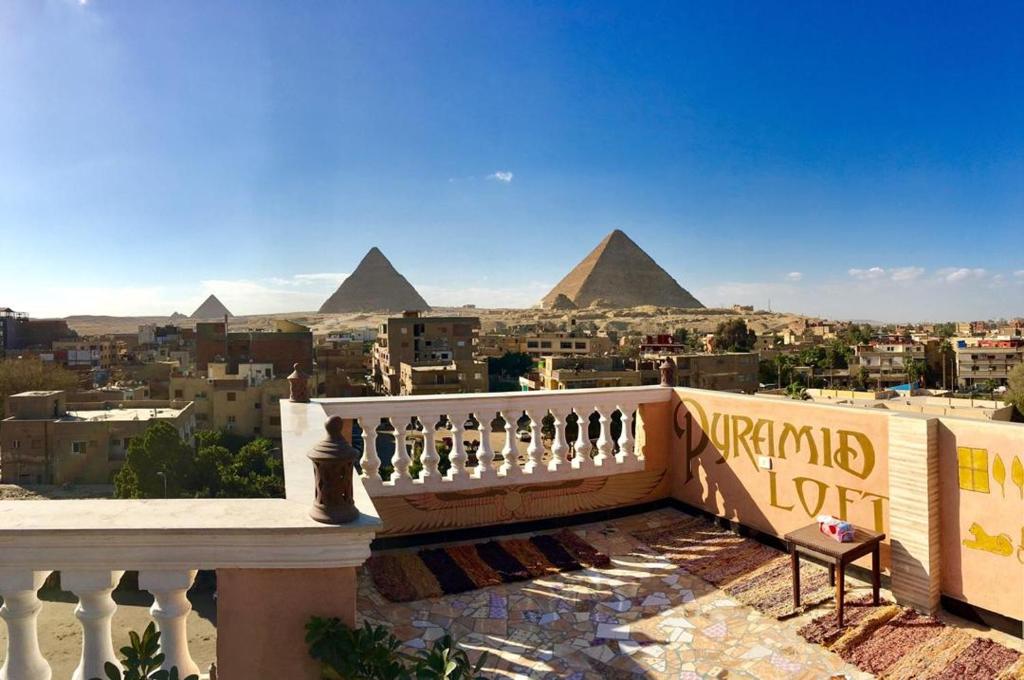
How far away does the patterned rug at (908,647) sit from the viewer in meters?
2.66

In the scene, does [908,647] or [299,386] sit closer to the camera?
[908,647]

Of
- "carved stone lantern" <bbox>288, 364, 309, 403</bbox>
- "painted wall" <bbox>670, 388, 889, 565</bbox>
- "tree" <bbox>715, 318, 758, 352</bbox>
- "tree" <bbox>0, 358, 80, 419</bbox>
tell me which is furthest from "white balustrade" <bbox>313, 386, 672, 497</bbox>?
"tree" <bbox>715, 318, 758, 352</bbox>

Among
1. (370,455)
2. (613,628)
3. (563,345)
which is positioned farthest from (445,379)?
(613,628)

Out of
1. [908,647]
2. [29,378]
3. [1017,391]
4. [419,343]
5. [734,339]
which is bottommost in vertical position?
[1017,391]

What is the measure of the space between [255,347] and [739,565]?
163 ft

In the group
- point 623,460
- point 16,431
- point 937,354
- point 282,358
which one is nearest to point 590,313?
point 937,354

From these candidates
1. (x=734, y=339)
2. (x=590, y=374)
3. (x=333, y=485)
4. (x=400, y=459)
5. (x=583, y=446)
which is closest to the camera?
(x=333, y=485)

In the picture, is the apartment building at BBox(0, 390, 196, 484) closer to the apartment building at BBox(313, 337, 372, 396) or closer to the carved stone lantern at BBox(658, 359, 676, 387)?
the apartment building at BBox(313, 337, 372, 396)

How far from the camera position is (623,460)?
185 inches

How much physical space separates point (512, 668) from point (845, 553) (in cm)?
174

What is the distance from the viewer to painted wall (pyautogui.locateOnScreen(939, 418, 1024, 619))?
2.84 metres

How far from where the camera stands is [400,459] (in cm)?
410

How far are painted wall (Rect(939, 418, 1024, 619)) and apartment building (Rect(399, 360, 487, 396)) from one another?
114ft

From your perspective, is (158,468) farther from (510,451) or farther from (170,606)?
(170,606)
